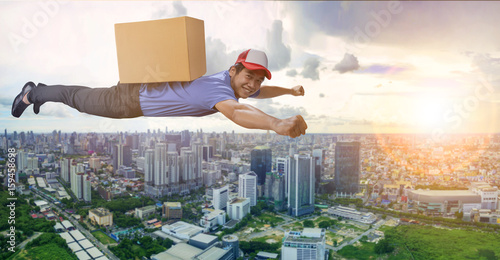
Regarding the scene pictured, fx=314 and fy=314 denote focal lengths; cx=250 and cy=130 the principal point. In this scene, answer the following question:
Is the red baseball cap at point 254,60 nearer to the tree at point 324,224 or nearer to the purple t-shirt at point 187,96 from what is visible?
the purple t-shirt at point 187,96

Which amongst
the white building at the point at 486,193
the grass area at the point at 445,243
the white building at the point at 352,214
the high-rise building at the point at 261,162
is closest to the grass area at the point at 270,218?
the high-rise building at the point at 261,162

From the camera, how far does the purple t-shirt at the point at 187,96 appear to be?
1.09 metres

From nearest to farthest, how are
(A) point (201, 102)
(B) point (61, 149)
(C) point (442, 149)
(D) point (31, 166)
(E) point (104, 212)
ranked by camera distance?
(A) point (201, 102) → (D) point (31, 166) → (B) point (61, 149) → (E) point (104, 212) → (C) point (442, 149)

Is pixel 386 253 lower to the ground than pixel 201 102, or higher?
lower

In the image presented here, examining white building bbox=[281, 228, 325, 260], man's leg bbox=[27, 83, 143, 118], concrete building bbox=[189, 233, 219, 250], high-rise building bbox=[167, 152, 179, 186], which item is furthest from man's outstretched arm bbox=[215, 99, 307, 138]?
high-rise building bbox=[167, 152, 179, 186]

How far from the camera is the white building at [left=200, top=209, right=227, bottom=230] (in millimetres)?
5754

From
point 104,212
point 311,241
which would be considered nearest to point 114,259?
point 104,212

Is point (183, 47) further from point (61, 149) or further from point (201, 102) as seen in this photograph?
point (61, 149)

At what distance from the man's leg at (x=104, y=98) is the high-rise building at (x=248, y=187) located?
535cm

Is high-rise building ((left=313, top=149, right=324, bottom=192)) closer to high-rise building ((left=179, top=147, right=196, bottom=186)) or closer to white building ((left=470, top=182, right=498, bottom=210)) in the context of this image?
high-rise building ((left=179, top=147, right=196, bottom=186))

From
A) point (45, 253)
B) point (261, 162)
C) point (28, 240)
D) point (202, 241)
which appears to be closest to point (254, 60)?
point (45, 253)

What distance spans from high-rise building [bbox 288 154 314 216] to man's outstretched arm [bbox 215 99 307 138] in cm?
551

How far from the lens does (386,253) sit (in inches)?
206

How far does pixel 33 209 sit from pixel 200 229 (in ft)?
8.13
